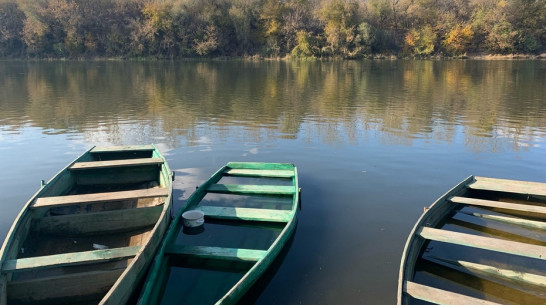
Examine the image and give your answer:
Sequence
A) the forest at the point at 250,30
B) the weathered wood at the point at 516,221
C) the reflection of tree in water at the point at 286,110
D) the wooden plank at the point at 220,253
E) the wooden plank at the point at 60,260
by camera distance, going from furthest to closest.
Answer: the forest at the point at 250,30 < the reflection of tree in water at the point at 286,110 < the weathered wood at the point at 516,221 < the wooden plank at the point at 220,253 < the wooden plank at the point at 60,260

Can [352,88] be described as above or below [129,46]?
below

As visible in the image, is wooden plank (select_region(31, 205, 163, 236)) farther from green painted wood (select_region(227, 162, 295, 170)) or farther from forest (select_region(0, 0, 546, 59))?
forest (select_region(0, 0, 546, 59))

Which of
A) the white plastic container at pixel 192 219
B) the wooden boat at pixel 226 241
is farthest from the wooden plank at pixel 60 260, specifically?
the white plastic container at pixel 192 219

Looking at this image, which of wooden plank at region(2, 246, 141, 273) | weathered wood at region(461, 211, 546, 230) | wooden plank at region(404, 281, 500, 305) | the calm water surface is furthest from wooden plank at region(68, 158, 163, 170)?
weathered wood at region(461, 211, 546, 230)

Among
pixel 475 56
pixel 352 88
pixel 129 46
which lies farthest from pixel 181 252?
pixel 475 56

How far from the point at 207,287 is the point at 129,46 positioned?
220 feet

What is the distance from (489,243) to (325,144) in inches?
309

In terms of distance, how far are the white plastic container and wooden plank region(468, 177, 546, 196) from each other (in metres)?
6.08

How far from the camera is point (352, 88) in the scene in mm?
28391

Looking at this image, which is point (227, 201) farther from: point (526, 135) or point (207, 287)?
point (526, 135)

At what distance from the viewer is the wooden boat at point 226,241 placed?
5539mm

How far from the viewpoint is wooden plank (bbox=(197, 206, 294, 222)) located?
736 cm

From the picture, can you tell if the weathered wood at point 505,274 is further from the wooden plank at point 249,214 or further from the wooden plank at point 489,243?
the wooden plank at point 249,214

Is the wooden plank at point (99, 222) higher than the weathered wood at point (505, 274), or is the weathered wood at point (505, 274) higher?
the wooden plank at point (99, 222)
